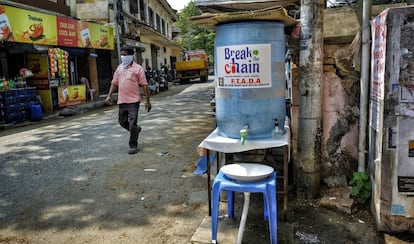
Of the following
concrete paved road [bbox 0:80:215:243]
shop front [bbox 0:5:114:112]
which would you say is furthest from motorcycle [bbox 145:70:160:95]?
concrete paved road [bbox 0:80:215:243]

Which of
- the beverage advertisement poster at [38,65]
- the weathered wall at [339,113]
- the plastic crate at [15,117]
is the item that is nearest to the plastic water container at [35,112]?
the plastic crate at [15,117]

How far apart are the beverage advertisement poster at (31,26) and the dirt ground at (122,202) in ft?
17.5

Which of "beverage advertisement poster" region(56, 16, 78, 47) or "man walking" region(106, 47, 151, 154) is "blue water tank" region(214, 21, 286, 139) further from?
"beverage advertisement poster" region(56, 16, 78, 47)

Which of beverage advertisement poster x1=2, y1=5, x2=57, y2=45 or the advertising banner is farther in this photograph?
beverage advertisement poster x1=2, y1=5, x2=57, y2=45

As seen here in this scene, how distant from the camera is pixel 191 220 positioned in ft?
11.5

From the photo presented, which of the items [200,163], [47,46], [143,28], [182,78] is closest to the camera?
[200,163]

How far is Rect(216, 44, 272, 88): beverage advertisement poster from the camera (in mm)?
3143

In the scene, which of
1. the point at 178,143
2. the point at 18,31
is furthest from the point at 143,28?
the point at 178,143

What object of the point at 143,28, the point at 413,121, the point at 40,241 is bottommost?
the point at 40,241

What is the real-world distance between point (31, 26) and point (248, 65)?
10.5 m

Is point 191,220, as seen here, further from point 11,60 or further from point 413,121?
point 11,60

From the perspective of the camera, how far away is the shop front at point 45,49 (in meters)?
10.7

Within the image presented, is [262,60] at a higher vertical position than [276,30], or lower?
lower

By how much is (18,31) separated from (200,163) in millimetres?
8745
